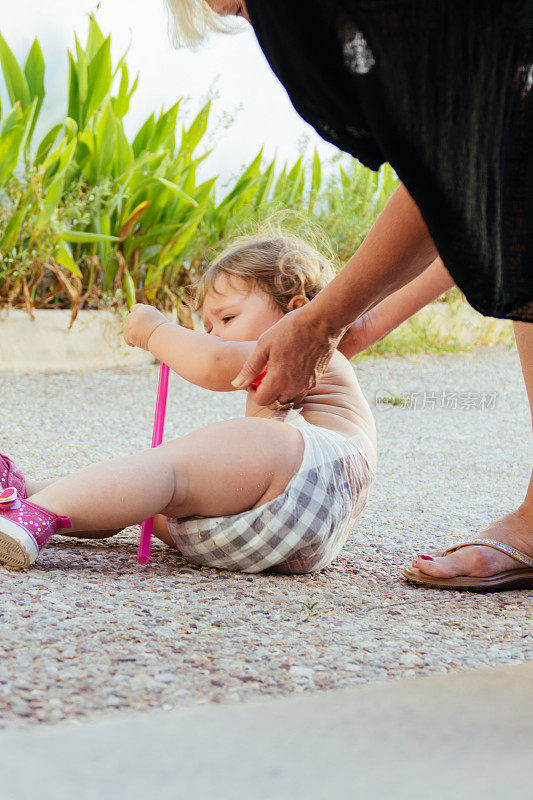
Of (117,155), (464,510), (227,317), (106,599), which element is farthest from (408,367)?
(106,599)

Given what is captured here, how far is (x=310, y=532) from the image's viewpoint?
4.76ft

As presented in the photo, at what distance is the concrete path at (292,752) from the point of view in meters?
0.76

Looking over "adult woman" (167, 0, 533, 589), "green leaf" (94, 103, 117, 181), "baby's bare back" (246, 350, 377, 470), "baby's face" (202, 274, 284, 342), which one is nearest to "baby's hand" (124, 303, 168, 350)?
"baby's face" (202, 274, 284, 342)

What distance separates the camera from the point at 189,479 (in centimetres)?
143

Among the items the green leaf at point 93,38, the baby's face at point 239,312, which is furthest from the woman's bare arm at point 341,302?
the green leaf at point 93,38

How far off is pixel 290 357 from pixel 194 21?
61 cm

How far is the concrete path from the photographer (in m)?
0.76

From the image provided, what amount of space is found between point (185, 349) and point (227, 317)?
20cm

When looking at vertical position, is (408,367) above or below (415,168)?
below

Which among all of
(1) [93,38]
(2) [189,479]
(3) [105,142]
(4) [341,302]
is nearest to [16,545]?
(2) [189,479]

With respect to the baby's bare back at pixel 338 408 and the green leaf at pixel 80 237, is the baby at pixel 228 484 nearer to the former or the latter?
the baby's bare back at pixel 338 408

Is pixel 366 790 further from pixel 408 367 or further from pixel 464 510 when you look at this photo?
pixel 408 367

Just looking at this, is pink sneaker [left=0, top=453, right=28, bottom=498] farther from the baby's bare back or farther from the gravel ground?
the baby's bare back

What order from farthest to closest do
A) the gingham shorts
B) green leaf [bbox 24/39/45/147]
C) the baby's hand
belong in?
1. green leaf [bbox 24/39/45/147]
2. the baby's hand
3. the gingham shorts
